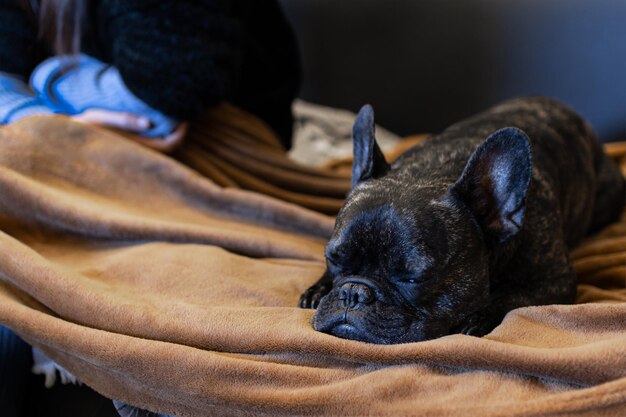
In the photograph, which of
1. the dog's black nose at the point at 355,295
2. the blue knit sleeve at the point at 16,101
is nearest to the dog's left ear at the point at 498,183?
the dog's black nose at the point at 355,295

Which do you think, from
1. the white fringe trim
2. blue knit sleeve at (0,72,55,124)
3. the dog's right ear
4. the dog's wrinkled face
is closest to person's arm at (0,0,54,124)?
blue knit sleeve at (0,72,55,124)

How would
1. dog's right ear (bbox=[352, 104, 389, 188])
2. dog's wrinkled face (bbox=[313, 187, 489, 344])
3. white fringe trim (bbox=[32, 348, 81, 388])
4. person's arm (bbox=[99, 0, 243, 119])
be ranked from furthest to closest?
1. person's arm (bbox=[99, 0, 243, 119])
2. dog's right ear (bbox=[352, 104, 389, 188])
3. white fringe trim (bbox=[32, 348, 81, 388])
4. dog's wrinkled face (bbox=[313, 187, 489, 344])

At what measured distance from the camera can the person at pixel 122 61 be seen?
5.32 feet

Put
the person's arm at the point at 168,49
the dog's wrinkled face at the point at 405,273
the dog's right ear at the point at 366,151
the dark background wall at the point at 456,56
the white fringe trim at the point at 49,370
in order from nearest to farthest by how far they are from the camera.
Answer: the dog's wrinkled face at the point at 405,273 → the white fringe trim at the point at 49,370 → the dog's right ear at the point at 366,151 → the person's arm at the point at 168,49 → the dark background wall at the point at 456,56

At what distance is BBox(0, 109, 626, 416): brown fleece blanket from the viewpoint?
3.22ft

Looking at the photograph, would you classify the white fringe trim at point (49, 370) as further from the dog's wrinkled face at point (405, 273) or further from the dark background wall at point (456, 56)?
the dark background wall at point (456, 56)

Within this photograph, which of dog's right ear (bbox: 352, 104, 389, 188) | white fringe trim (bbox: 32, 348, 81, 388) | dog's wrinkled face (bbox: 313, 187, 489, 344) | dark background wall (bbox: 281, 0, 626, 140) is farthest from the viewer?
dark background wall (bbox: 281, 0, 626, 140)

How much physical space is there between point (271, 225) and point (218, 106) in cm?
46

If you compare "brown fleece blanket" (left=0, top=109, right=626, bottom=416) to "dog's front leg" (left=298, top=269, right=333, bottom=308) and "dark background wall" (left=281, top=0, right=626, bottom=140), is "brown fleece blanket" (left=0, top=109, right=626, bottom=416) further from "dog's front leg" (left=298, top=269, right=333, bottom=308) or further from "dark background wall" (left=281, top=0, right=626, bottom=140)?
"dark background wall" (left=281, top=0, right=626, bottom=140)

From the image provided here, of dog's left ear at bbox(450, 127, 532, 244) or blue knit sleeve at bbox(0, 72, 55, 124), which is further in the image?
blue knit sleeve at bbox(0, 72, 55, 124)

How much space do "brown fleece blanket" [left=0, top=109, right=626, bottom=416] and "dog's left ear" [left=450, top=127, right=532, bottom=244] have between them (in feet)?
→ 0.57

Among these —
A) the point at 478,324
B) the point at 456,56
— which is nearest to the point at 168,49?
the point at 478,324

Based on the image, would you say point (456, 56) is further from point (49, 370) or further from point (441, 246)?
point (49, 370)

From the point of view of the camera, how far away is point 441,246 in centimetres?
113
